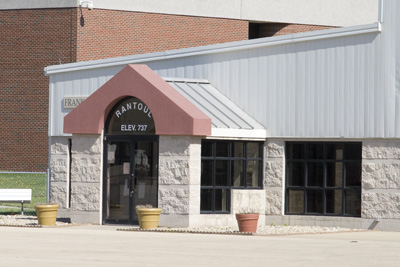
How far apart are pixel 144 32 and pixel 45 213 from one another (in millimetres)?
19343

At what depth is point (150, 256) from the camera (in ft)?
57.8

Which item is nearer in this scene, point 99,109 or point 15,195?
point 99,109

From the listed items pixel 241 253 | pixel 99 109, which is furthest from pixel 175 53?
pixel 241 253

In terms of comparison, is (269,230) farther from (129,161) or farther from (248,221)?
(129,161)

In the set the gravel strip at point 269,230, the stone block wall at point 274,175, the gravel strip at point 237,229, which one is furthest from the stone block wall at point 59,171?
the stone block wall at point 274,175

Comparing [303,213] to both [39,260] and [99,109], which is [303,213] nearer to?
[99,109]

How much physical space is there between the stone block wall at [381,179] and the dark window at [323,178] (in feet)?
1.34

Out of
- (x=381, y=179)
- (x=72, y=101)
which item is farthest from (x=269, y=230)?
(x=72, y=101)

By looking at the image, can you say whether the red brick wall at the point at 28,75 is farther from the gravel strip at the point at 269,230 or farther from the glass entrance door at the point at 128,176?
the gravel strip at the point at 269,230

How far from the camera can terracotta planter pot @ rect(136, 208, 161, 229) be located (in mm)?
25031

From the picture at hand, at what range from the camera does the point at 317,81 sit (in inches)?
1044

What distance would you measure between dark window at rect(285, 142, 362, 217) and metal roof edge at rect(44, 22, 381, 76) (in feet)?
9.66

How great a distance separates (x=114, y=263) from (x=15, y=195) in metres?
15.2

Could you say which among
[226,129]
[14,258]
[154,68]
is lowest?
[14,258]
